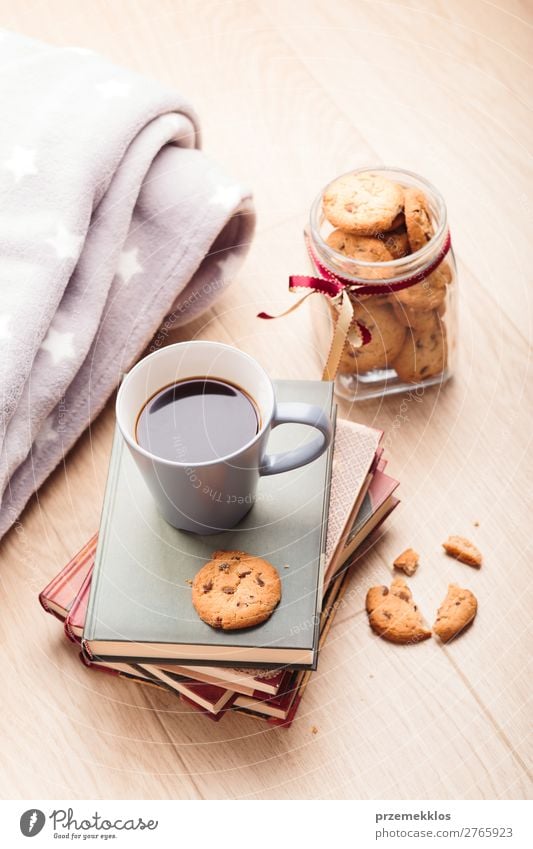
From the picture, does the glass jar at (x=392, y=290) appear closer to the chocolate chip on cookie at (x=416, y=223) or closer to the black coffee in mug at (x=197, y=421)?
the chocolate chip on cookie at (x=416, y=223)

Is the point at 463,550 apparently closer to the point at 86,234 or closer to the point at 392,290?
the point at 392,290

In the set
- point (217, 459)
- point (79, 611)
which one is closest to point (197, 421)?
point (217, 459)

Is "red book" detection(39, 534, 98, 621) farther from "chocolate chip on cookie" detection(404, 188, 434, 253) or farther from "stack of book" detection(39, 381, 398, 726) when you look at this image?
"chocolate chip on cookie" detection(404, 188, 434, 253)

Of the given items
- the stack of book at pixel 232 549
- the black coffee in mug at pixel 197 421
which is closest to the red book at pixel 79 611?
the stack of book at pixel 232 549

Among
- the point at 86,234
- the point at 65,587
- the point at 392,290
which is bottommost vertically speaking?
the point at 65,587

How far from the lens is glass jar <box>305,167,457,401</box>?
0.63 meters

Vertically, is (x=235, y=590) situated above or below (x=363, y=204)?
below

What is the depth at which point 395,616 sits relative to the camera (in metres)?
0.62

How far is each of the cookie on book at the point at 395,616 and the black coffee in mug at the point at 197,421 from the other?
162 millimetres

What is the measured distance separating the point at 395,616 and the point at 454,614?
0.04 metres

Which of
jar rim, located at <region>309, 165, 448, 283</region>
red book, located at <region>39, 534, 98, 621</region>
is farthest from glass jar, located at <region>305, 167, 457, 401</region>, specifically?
red book, located at <region>39, 534, 98, 621</region>

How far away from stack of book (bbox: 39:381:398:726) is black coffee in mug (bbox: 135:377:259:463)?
0.07m

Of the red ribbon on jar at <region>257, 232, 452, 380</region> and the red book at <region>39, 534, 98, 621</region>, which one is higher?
the red ribbon on jar at <region>257, 232, 452, 380</region>

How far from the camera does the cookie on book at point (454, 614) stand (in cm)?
61
